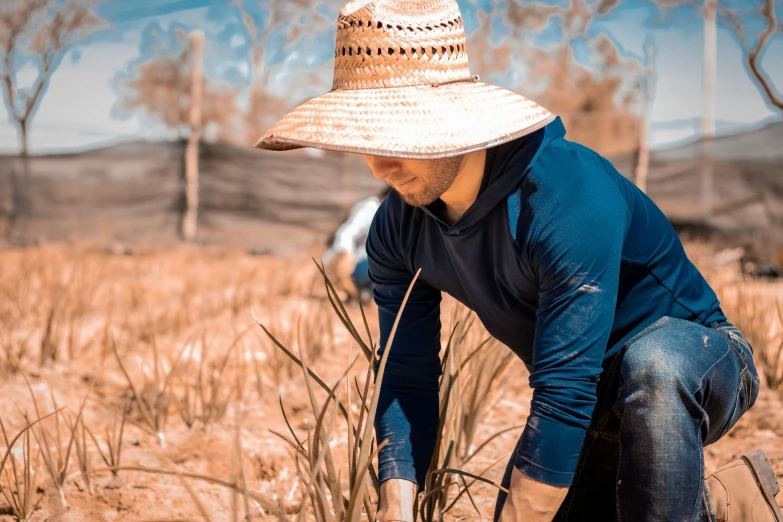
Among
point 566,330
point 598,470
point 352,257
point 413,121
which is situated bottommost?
point 352,257

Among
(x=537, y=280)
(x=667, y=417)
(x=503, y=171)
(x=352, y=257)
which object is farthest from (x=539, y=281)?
(x=352, y=257)

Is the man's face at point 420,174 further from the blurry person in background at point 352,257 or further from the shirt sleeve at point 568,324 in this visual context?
the blurry person in background at point 352,257

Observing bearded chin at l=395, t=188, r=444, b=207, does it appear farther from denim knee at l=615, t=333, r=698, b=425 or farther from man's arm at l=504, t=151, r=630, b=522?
denim knee at l=615, t=333, r=698, b=425

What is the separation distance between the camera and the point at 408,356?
1.49m

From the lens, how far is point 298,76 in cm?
1938

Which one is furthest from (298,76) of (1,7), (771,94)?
(771,94)

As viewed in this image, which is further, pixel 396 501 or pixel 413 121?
pixel 396 501

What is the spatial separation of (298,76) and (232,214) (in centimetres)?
1154

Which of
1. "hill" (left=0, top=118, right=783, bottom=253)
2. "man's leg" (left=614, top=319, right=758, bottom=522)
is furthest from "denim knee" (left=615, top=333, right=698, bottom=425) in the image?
"hill" (left=0, top=118, right=783, bottom=253)

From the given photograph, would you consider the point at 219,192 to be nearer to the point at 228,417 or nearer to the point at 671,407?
the point at 228,417

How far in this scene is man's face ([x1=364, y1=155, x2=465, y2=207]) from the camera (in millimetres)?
1216

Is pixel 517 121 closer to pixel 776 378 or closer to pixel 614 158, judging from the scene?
pixel 776 378

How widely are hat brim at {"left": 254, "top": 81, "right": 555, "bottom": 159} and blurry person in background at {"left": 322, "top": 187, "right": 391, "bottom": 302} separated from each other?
306 cm

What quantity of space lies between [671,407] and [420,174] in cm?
54
